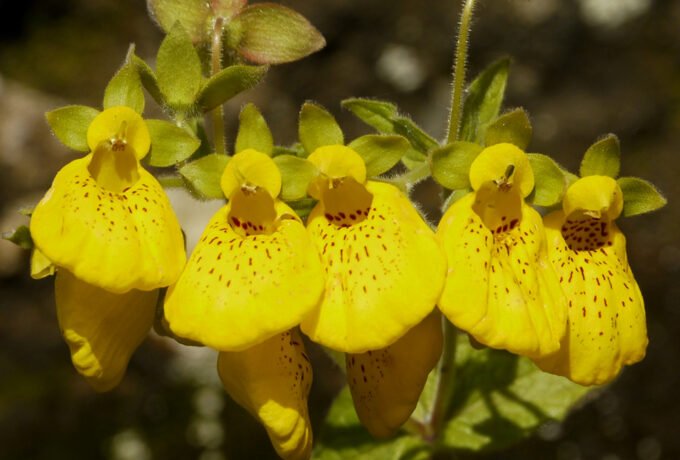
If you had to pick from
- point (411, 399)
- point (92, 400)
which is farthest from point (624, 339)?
point (92, 400)

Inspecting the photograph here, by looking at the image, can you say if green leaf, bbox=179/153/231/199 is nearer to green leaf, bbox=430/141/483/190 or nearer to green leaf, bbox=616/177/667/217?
green leaf, bbox=430/141/483/190

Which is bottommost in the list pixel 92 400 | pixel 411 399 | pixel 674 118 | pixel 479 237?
pixel 92 400

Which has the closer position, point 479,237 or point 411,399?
point 479,237

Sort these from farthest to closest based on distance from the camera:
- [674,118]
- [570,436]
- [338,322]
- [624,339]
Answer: [674,118] < [570,436] < [624,339] < [338,322]

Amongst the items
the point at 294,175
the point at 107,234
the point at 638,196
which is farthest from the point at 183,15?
the point at 638,196

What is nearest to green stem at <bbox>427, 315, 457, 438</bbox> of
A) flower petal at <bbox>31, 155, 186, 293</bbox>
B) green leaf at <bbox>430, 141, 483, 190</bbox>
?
green leaf at <bbox>430, 141, 483, 190</bbox>

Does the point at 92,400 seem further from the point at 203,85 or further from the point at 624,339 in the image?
the point at 624,339

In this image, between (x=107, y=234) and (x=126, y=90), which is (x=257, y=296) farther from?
(x=126, y=90)
